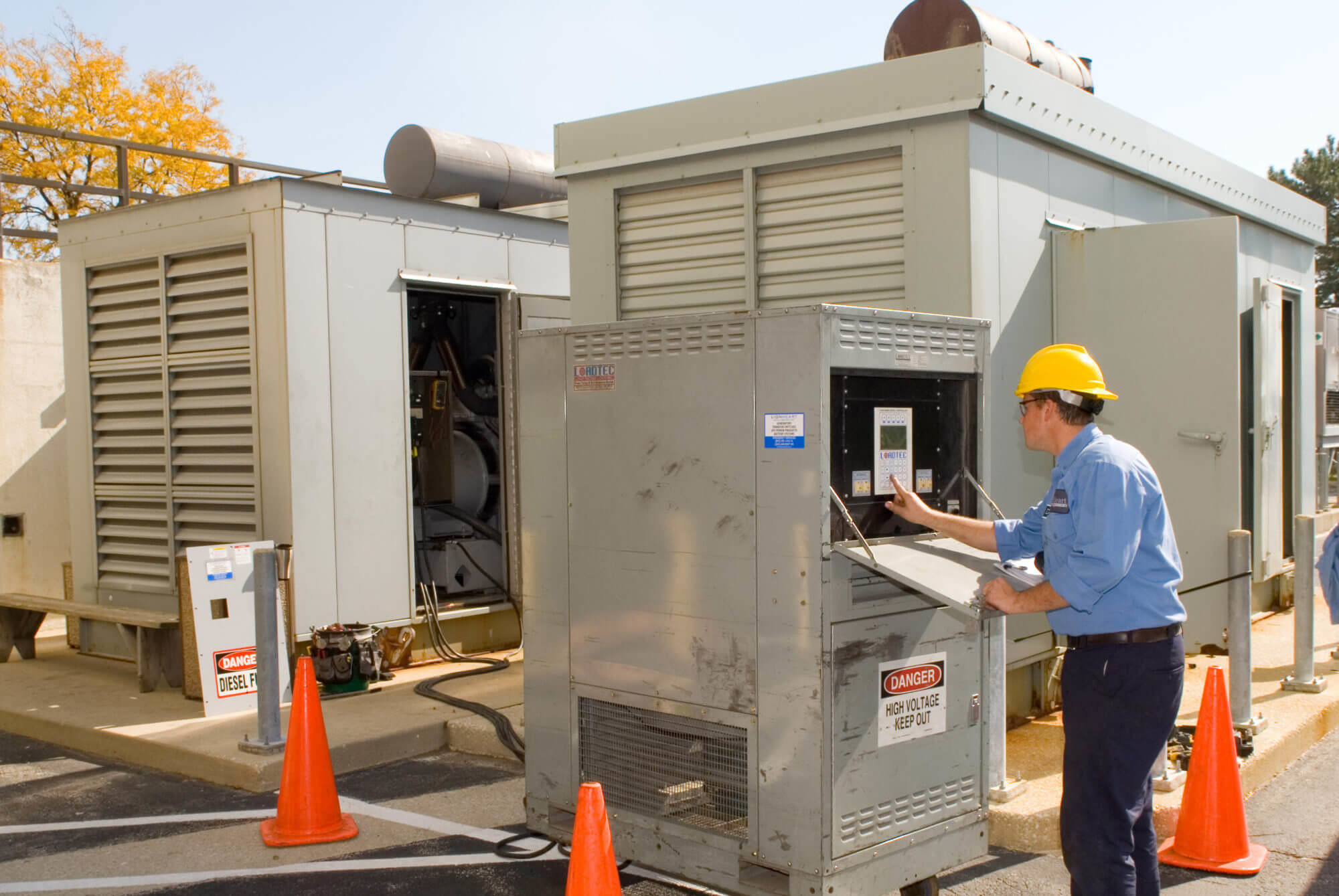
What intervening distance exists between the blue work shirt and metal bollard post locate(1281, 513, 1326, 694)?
344 centimetres

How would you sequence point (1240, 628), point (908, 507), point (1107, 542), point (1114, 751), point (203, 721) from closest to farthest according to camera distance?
point (1107, 542) → point (1114, 751) → point (908, 507) → point (1240, 628) → point (203, 721)

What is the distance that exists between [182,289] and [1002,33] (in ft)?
18.0

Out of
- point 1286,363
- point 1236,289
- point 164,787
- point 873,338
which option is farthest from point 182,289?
point 1286,363

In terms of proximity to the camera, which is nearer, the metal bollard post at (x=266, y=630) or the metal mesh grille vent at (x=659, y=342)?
the metal mesh grille vent at (x=659, y=342)

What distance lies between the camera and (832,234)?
6.36m

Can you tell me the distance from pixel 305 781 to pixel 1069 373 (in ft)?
12.0

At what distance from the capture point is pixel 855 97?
241 inches

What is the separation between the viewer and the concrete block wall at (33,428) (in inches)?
407

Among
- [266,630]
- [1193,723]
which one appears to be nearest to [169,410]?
[266,630]

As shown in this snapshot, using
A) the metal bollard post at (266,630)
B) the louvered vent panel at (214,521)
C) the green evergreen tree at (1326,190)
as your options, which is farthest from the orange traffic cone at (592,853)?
the green evergreen tree at (1326,190)

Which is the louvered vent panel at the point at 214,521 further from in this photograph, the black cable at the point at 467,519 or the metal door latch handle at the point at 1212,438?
the metal door latch handle at the point at 1212,438

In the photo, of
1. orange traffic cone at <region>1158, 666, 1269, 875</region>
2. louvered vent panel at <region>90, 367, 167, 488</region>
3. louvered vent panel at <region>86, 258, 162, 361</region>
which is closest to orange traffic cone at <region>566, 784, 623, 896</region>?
orange traffic cone at <region>1158, 666, 1269, 875</region>

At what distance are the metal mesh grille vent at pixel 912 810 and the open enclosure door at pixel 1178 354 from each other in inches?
106

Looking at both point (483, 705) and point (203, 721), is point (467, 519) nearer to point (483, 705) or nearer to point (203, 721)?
point (483, 705)
